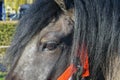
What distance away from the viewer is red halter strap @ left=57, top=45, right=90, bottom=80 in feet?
10.8

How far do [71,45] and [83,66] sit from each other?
194mm

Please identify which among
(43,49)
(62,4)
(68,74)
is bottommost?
(68,74)

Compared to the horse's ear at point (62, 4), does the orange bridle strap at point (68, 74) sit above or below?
below

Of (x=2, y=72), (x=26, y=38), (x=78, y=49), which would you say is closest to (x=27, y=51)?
(x=26, y=38)

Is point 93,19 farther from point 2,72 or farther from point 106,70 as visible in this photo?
point 2,72

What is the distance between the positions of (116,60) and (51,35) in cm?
56

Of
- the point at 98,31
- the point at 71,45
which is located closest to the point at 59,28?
the point at 71,45

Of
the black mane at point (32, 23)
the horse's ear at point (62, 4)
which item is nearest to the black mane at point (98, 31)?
the horse's ear at point (62, 4)

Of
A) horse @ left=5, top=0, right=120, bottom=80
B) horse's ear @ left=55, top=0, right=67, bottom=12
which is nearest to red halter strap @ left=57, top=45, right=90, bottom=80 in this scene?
horse @ left=5, top=0, right=120, bottom=80

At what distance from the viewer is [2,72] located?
35.0 feet

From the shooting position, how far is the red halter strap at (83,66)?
3.28m

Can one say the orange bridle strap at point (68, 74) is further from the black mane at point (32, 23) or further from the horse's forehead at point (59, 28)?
the black mane at point (32, 23)

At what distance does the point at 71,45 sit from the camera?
131 inches

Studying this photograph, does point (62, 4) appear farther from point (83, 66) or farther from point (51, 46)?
point (83, 66)
